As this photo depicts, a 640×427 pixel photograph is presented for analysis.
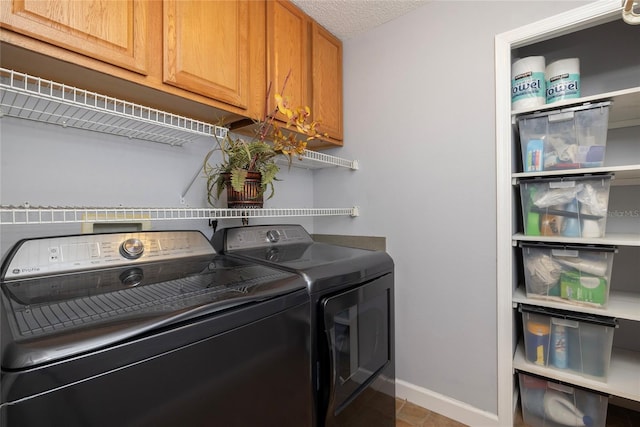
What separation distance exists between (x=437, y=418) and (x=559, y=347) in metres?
0.75

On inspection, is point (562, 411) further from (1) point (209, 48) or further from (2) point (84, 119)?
(2) point (84, 119)

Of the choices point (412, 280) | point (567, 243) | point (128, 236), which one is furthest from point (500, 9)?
point (128, 236)

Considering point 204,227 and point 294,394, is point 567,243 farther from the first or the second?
point 204,227

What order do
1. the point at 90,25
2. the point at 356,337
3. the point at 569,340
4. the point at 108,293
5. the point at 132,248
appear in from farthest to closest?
the point at 569,340, the point at 356,337, the point at 132,248, the point at 90,25, the point at 108,293

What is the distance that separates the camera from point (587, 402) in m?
1.30

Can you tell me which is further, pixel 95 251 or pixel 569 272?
pixel 569 272

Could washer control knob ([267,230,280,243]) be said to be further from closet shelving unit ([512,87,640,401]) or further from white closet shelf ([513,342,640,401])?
white closet shelf ([513,342,640,401])

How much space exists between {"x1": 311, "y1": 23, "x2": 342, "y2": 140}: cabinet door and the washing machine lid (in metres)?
1.15

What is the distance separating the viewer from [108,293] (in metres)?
0.71

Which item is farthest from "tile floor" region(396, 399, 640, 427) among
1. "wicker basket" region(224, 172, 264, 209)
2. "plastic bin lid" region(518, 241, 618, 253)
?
"wicker basket" region(224, 172, 264, 209)

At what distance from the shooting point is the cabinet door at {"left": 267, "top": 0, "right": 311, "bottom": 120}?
1483 millimetres

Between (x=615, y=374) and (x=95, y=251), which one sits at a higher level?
(x=95, y=251)

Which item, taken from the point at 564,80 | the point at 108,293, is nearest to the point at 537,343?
the point at 564,80

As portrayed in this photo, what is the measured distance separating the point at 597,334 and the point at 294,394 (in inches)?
53.9
